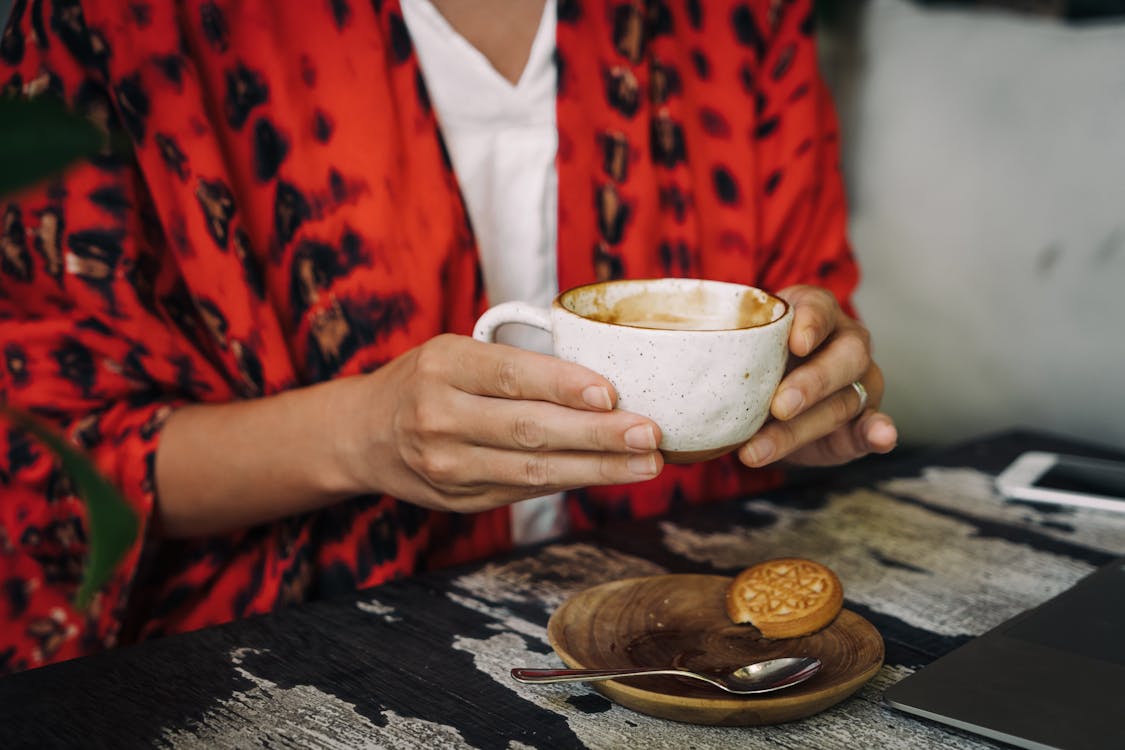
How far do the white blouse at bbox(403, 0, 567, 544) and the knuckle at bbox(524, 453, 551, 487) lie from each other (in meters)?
0.37

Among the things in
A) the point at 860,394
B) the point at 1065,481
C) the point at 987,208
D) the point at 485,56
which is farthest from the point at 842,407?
the point at 987,208

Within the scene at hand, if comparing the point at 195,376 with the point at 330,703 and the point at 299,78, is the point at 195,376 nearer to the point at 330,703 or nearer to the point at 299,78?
the point at 299,78

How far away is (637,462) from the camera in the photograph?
0.59 m

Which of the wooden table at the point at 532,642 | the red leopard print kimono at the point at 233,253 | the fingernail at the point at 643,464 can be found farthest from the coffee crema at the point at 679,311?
the red leopard print kimono at the point at 233,253

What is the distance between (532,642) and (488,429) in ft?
0.47

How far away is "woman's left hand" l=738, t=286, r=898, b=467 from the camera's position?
2.11 ft

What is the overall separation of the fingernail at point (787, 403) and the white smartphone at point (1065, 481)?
422 mm

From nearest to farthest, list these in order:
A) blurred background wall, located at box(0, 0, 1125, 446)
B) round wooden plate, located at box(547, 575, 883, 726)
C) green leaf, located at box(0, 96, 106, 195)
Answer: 1. green leaf, located at box(0, 96, 106, 195)
2. round wooden plate, located at box(547, 575, 883, 726)
3. blurred background wall, located at box(0, 0, 1125, 446)

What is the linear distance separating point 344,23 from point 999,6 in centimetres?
106

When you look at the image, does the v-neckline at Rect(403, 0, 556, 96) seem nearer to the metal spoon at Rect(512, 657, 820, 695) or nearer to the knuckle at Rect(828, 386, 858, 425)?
the knuckle at Rect(828, 386, 858, 425)

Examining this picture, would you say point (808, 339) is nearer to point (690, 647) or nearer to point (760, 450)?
point (760, 450)

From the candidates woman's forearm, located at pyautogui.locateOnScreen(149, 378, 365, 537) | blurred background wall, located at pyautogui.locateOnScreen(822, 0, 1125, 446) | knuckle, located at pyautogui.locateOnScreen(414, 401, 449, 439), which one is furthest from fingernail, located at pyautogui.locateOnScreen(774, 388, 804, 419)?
blurred background wall, located at pyautogui.locateOnScreen(822, 0, 1125, 446)

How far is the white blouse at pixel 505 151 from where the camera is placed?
972mm

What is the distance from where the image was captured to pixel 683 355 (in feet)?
1.76
